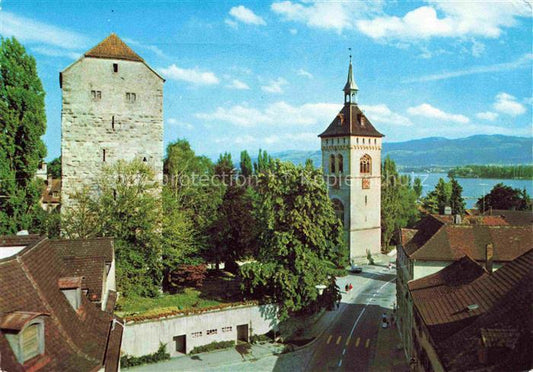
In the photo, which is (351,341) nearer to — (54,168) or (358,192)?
(358,192)

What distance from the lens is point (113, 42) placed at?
31453 millimetres

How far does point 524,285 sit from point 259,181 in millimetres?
19573

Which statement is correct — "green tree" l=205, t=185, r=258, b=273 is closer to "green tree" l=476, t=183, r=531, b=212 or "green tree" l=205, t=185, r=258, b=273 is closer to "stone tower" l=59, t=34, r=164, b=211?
"stone tower" l=59, t=34, r=164, b=211

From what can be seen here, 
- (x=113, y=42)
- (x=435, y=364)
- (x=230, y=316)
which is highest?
(x=113, y=42)

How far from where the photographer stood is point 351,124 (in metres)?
53.2

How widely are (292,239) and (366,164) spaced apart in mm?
28309

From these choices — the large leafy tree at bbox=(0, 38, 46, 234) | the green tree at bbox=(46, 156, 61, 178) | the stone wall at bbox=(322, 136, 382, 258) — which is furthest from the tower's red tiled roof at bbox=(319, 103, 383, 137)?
the green tree at bbox=(46, 156, 61, 178)

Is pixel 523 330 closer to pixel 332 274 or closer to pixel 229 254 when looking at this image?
pixel 332 274

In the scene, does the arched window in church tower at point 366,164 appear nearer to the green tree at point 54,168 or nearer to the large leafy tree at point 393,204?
the large leafy tree at point 393,204

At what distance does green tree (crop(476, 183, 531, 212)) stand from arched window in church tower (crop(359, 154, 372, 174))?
2000cm

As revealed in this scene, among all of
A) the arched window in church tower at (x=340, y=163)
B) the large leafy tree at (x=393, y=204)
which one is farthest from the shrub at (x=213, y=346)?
the large leafy tree at (x=393, y=204)

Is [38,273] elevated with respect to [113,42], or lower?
lower

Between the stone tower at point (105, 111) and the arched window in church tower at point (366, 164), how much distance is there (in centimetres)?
2875

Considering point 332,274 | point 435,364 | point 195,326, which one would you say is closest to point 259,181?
point 332,274
